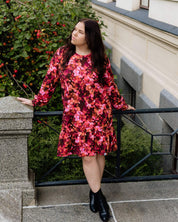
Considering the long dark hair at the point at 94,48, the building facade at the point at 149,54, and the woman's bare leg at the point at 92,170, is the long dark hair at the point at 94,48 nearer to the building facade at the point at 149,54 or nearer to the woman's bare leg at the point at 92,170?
the woman's bare leg at the point at 92,170

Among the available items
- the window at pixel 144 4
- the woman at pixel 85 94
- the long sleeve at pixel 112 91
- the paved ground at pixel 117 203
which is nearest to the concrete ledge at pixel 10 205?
the paved ground at pixel 117 203

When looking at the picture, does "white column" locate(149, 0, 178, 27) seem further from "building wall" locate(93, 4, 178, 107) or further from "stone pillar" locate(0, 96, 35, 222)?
"stone pillar" locate(0, 96, 35, 222)

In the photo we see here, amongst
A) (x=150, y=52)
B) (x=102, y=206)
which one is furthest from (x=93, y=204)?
(x=150, y=52)

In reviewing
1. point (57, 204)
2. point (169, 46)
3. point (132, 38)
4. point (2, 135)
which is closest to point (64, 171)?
point (57, 204)

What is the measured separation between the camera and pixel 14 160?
11.2 feet

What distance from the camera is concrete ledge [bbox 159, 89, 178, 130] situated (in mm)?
5478

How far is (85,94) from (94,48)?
1.30ft

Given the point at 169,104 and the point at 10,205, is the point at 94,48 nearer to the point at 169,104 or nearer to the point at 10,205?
the point at 10,205

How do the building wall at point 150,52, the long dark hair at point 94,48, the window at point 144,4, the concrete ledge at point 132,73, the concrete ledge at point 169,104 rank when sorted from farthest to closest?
the window at point 144,4 < the concrete ledge at point 132,73 < the building wall at point 150,52 < the concrete ledge at point 169,104 < the long dark hair at point 94,48

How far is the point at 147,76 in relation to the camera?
690cm

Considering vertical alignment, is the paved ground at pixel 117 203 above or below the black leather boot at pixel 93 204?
below

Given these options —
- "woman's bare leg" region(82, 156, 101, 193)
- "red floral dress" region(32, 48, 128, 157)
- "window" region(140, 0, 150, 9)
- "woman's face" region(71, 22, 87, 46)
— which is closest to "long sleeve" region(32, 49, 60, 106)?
"red floral dress" region(32, 48, 128, 157)

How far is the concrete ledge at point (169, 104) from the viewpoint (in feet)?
18.0

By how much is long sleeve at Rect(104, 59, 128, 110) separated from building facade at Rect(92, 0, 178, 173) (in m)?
2.15
